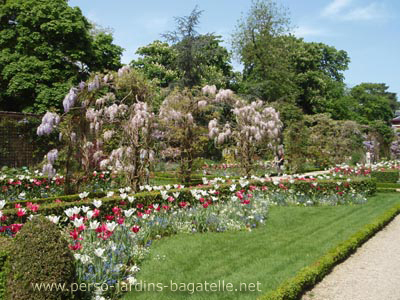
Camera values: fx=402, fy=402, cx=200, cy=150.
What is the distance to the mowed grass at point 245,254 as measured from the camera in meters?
4.27

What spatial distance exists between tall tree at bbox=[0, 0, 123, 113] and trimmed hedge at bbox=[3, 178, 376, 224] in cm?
1224

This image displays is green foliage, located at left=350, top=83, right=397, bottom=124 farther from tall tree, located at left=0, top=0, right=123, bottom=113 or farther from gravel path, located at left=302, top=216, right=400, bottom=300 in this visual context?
gravel path, located at left=302, top=216, right=400, bottom=300

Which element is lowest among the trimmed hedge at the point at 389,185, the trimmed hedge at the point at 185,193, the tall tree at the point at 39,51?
the trimmed hedge at the point at 389,185

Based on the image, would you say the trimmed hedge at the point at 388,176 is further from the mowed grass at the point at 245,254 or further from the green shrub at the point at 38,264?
the green shrub at the point at 38,264

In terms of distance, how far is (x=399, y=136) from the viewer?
33719 millimetres

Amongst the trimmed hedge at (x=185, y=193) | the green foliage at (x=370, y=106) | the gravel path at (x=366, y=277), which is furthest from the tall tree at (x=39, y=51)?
the green foliage at (x=370, y=106)

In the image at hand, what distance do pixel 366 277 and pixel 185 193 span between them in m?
3.63

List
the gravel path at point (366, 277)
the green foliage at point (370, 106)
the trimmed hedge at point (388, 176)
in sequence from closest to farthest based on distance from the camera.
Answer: the gravel path at point (366, 277)
the trimmed hedge at point (388, 176)
the green foliage at point (370, 106)

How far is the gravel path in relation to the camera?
4.20 meters

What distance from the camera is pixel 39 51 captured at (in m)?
19.3

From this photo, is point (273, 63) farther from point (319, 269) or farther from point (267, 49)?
point (319, 269)

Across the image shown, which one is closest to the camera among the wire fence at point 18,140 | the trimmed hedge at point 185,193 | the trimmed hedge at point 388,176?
the trimmed hedge at point 185,193

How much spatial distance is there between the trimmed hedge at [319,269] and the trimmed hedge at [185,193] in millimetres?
2971

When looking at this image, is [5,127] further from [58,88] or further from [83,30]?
[83,30]
